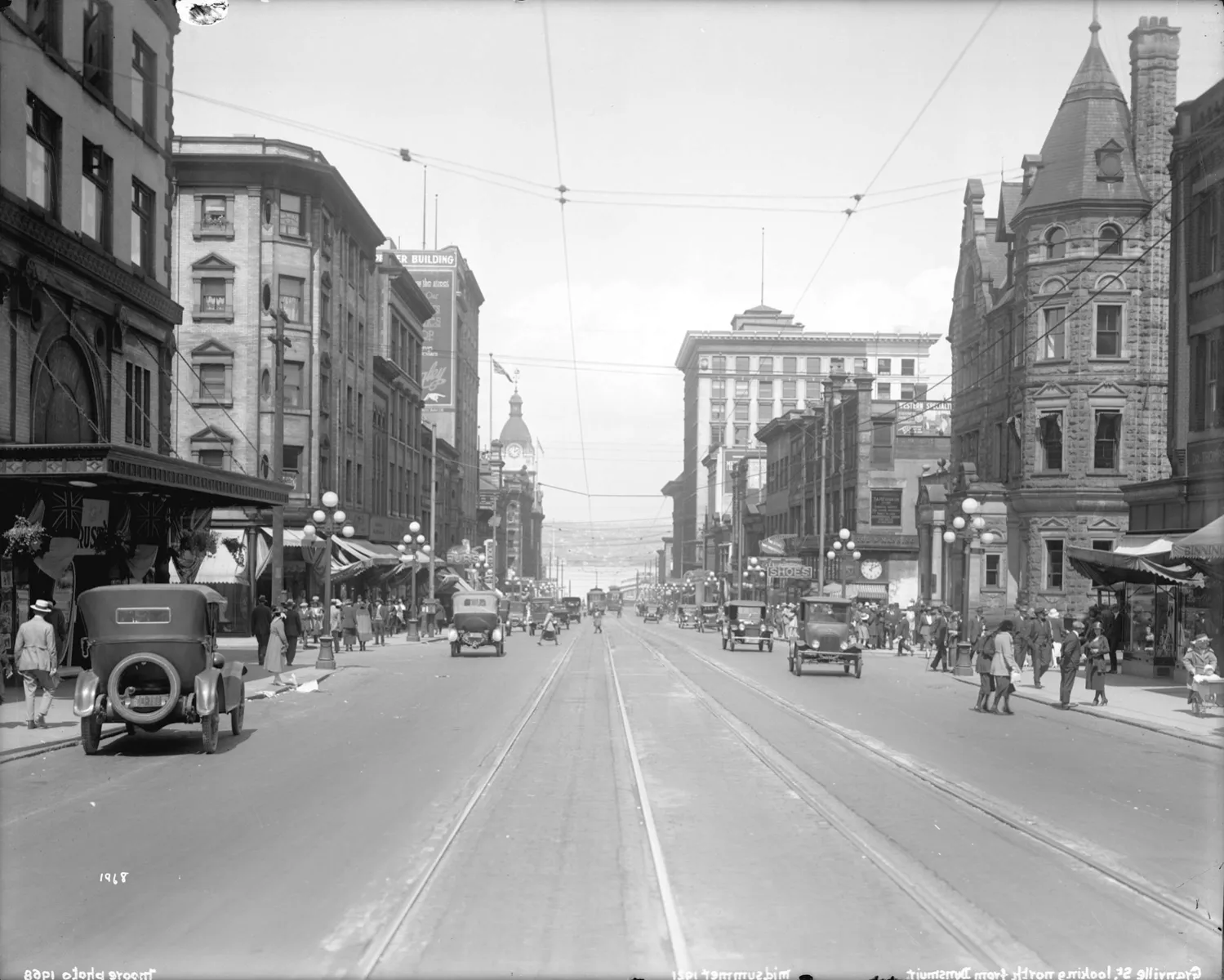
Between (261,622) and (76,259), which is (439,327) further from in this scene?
(76,259)

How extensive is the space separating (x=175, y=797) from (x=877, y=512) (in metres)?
62.1

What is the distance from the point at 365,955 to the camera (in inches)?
279

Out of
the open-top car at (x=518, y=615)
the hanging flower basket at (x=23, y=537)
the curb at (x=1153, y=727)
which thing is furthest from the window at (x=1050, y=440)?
the hanging flower basket at (x=23, y=537)

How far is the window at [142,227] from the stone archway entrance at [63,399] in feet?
13.3

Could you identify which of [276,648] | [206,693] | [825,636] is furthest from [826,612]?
[206,693]

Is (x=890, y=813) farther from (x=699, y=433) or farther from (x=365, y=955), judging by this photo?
(x=699, y=433)

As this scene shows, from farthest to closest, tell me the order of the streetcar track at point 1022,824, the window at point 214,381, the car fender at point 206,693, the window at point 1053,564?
1. the window at point 214,381
2. the window at point 1053,564
3. the car fender at point 206,693
4. the streetcar track at point 1022,824

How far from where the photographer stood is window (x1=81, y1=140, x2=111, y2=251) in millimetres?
27750

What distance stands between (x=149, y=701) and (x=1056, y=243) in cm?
4174

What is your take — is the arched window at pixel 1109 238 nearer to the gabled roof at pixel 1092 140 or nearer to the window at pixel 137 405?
the gabled roof at pixel 1092 140

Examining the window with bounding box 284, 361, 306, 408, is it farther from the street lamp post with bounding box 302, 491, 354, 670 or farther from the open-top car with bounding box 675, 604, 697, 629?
the open-top car with bounding box 675, 604, 697, 629

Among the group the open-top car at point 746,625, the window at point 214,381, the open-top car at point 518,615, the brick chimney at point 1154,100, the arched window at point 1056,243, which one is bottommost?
the open-top car at point 518,615

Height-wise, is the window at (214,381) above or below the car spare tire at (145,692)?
above

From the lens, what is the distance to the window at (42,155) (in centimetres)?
2477
